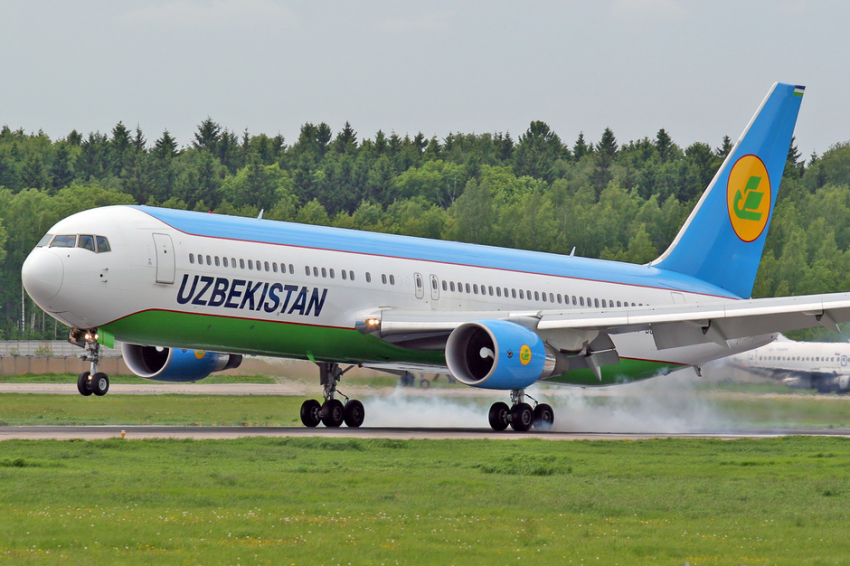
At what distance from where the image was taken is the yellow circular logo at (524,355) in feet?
89.7

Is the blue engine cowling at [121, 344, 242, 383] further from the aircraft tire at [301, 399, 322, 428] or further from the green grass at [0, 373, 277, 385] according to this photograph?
the green grass at [0, 373, 277, 385]

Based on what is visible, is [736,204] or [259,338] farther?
[736,204]

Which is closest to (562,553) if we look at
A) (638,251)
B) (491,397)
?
(491,397)

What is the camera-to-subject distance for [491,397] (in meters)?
37.5

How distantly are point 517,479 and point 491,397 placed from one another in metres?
18.9

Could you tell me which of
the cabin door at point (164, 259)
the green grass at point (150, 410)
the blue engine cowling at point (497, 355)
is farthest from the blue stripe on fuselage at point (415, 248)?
the green grass at point (150, 410)

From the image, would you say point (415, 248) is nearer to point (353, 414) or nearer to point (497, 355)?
point (353, 414)

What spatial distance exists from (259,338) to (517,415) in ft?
22.5

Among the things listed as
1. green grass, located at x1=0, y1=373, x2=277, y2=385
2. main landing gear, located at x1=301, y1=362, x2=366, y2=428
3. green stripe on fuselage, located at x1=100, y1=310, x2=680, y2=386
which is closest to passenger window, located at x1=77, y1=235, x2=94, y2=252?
green stripe on fuselage, located at x1=100, y1=310, x2=680, y2=386

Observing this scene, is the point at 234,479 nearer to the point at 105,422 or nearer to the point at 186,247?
the point at 186,247

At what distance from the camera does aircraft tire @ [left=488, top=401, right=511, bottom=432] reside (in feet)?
98.5

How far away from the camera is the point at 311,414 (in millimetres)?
31422

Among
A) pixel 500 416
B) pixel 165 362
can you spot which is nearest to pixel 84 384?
pixel 165 362

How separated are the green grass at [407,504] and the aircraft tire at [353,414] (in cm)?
823
